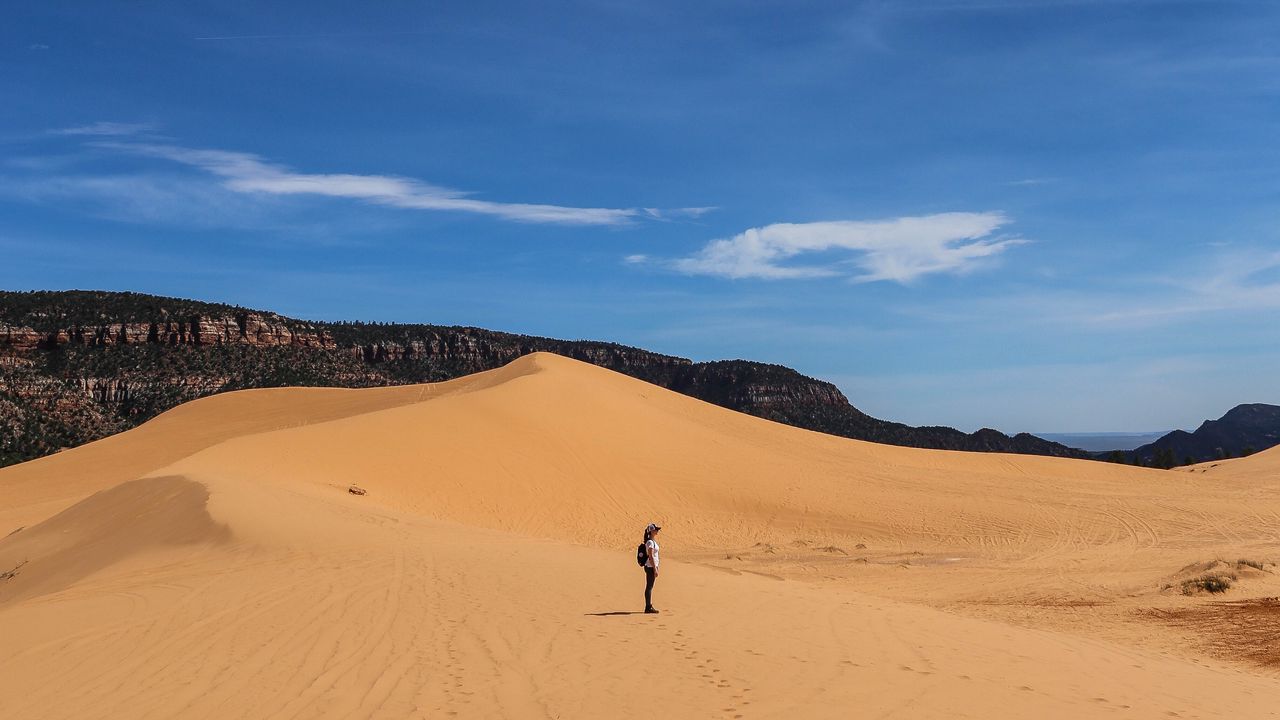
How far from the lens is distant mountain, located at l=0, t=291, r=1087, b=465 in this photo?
73.8 meters

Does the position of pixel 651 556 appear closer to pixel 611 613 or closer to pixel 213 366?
pixel 611 613

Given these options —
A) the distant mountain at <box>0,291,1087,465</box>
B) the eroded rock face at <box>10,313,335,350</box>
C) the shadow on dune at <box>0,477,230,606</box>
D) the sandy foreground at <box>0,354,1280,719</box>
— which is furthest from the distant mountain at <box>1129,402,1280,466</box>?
the shadow on dune at <box>0,477,230,606</box>

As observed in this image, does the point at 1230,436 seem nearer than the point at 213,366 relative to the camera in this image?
No

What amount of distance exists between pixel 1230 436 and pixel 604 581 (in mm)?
177135

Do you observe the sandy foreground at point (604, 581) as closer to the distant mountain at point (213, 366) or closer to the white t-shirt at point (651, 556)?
the white t-shirt at point (651, 556)

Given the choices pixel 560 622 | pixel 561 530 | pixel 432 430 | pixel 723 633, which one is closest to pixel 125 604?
pixel 560 622

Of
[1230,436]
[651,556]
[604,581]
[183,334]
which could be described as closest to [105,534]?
[604,581]

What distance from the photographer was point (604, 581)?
1520cm

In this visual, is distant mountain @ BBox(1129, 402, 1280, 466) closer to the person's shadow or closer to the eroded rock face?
the eroded rock face

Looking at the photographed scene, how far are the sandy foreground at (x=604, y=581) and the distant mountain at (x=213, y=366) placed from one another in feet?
123

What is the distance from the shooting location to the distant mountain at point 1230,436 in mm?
143750

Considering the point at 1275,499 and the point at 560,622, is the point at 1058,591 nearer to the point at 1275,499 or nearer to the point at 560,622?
the point at 560,622

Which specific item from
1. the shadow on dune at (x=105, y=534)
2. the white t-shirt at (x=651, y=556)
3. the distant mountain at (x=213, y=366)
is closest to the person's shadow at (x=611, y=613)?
the white t-shirt at (x=651, y=556)

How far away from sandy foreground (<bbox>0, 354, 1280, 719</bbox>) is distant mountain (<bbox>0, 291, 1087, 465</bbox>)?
37.5 meters
